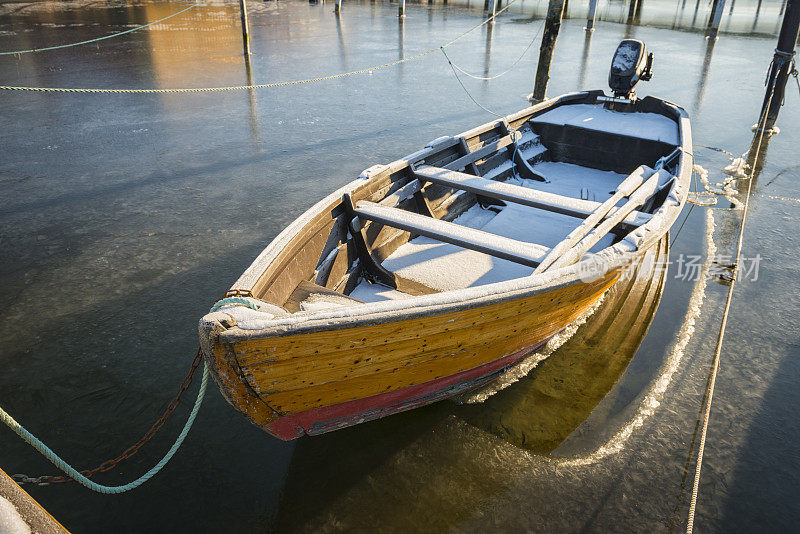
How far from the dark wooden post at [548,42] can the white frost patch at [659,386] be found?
8559mm

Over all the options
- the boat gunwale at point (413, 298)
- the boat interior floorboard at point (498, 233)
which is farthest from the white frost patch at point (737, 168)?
the boat gunwale at point (413, 298)

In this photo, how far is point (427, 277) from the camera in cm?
523

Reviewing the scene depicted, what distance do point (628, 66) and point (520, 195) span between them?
187 inches

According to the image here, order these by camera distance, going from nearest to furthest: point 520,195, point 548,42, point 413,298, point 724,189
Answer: point 413,298
point 520,195
point 724,189
point 548,42

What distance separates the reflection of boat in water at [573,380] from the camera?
4191mm

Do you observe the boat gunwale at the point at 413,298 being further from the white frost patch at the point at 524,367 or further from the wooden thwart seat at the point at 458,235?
the white frost patch at the point at 524,367

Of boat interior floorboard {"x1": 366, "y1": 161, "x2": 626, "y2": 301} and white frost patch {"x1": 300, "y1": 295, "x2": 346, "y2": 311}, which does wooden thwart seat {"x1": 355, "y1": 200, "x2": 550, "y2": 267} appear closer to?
boat interior floorboard {"x1": 366, "y1": 161, "x2": 626, "y2": 301}

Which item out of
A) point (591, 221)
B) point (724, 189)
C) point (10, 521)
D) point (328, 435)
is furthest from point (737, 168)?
point (10, 521)

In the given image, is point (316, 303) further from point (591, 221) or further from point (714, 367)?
point (714, 367)

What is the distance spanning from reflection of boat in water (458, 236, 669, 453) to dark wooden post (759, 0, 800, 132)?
812 cm

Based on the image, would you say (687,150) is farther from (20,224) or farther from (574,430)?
(20,224)

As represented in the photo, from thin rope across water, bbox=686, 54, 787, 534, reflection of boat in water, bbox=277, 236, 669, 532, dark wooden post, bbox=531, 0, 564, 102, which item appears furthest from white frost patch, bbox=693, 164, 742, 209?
dark wooden post, bbox=531, 0, 564, 102

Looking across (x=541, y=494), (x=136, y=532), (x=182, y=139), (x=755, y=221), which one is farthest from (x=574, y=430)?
(x=182, y=139)

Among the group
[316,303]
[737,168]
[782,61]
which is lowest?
[737,168]
